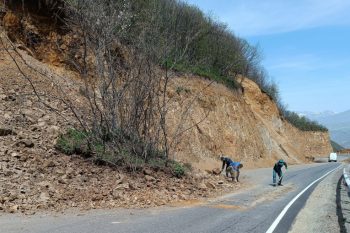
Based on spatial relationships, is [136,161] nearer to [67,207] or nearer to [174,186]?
[174,186]

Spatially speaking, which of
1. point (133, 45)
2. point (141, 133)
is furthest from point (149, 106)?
point (133, 45)

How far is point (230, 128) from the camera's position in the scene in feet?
129

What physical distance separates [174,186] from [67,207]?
518 cm

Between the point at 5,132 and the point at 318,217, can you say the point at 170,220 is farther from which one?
the point at 5,132

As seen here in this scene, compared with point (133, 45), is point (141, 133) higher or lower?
lower

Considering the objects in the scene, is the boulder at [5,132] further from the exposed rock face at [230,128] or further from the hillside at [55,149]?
the exposed rock face at [230,128]

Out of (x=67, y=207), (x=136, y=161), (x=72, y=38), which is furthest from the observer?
(x=72, y=38)

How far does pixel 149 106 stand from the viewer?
17812 mm

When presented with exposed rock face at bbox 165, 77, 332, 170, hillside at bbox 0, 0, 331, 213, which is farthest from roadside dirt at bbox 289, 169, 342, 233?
exposed rock face at bbox 165, 77, 332, 170

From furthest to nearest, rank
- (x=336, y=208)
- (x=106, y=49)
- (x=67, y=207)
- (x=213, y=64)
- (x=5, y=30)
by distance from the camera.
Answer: (x=213, y=64)
(x=5, y=30)
(x=106, y=49)
(x=336, y=208)
(x=67, y=207)

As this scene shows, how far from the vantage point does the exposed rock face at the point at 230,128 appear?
31.6 meters

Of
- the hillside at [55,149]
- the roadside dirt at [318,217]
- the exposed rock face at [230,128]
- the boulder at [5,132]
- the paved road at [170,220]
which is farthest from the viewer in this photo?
the exposed rock face at [230,128]

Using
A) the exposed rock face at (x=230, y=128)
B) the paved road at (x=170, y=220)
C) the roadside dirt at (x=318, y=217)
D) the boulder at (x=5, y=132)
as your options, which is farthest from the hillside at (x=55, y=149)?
the roadside dirt at (x=318, y=217)

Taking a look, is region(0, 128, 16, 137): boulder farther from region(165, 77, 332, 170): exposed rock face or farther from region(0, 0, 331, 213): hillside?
region(165, 77, 332, 170): exposed rock face
